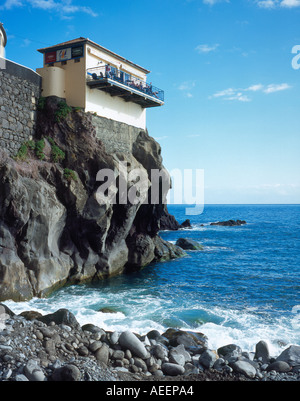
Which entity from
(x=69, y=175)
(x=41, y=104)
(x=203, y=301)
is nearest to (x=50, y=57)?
(x=41, y=104)

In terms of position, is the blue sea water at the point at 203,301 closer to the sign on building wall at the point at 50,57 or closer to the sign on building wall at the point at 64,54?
the sign on building wall at the point at 64,54

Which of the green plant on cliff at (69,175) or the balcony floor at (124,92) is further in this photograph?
the balcony floor at (124,92)

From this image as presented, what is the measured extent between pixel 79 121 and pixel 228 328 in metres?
18.2

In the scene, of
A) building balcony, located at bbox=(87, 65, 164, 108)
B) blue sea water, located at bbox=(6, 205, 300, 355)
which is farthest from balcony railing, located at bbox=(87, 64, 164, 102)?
blue sea water, located at bbox=(6, 205, 300, 355)

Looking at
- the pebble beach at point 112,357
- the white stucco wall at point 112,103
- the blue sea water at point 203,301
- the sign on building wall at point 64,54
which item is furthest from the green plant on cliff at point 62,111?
the pebble beach at point 112,357

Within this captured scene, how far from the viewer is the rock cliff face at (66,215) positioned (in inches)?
796

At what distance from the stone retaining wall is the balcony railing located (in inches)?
177

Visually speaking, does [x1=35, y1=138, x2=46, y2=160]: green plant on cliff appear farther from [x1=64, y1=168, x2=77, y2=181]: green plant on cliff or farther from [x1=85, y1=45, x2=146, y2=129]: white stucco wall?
[x1=85, y1=45, x2=146, y2=129]: white stucco wall

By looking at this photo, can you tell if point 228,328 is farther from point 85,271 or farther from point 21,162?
point 21,162

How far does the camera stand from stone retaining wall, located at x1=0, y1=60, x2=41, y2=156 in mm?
23188

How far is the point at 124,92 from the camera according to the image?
29953mm

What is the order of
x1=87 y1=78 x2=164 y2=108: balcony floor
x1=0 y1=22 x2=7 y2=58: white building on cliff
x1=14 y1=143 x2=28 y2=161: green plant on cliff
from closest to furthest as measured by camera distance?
1. x1=14 y1=143 x2=28 y2=161: green plant on cliff
2. x1=87 y1=78 x2=164 y2=108: balcony floor
3. x1=0 y1=22 x2=7 y2=58: white building on cliff

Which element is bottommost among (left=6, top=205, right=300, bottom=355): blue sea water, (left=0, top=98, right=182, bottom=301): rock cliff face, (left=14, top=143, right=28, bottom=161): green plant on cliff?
(left=6, top=205, right=300, bottom=355): blue sea water
